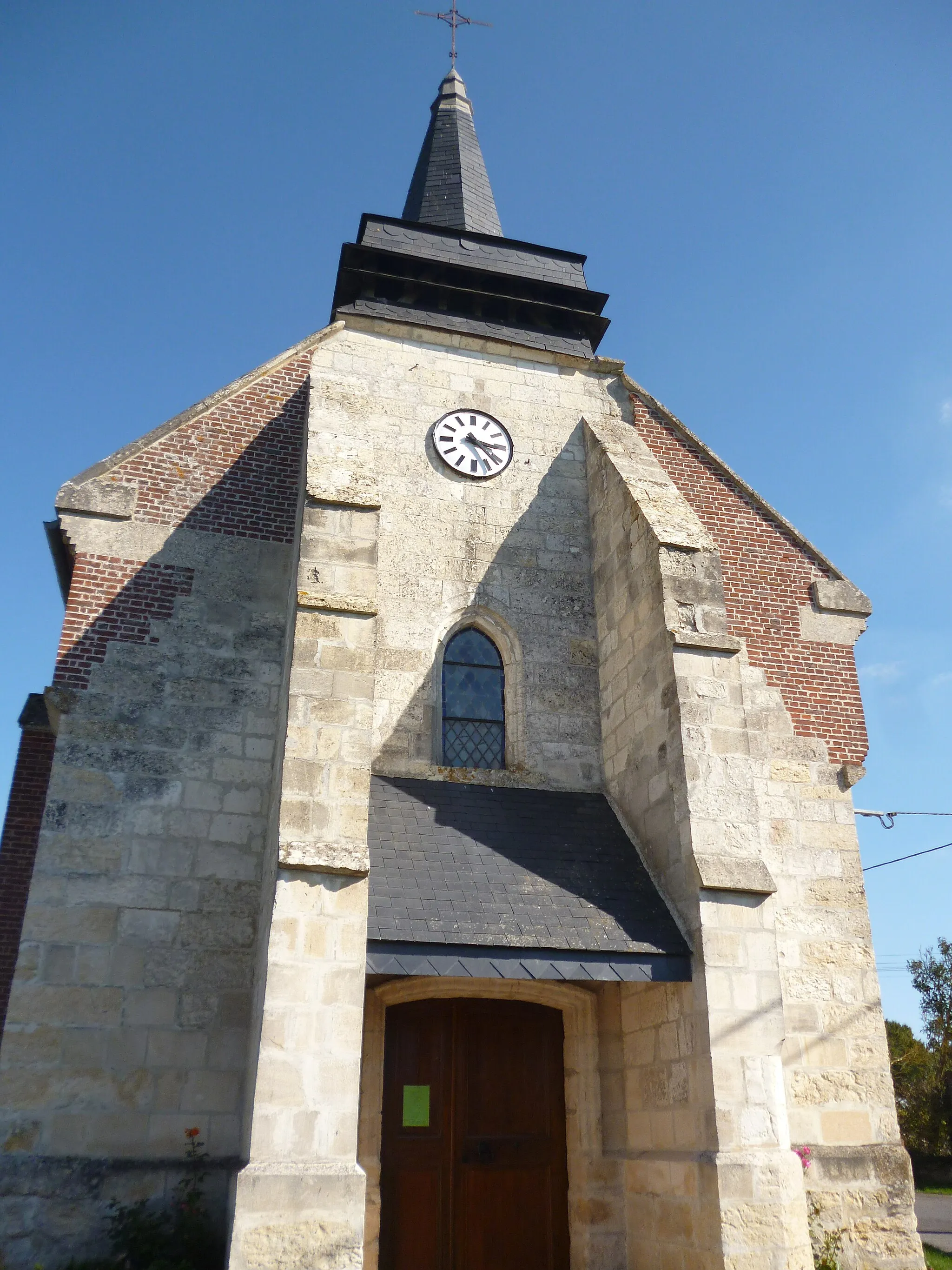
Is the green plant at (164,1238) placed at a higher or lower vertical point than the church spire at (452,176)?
lower

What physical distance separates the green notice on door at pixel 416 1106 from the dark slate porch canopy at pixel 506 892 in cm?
173

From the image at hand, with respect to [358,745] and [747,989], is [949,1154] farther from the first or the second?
[358,745]

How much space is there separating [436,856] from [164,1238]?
10.4 ft

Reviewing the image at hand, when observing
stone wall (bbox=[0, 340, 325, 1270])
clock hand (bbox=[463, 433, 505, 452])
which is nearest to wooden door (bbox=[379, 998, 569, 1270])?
stone wall (bbox=[0, 340, 325, 1270])

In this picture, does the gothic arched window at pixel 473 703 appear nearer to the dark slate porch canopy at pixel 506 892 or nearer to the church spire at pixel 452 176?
the dark slate porch canopy at pixel 506 892

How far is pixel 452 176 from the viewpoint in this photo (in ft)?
48.7

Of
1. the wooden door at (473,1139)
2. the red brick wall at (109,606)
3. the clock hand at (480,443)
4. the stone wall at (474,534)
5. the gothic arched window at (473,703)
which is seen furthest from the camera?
the clock hand at (480,443)

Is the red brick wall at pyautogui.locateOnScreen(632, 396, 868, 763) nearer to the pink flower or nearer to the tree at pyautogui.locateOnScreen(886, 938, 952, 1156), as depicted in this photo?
the pink flower

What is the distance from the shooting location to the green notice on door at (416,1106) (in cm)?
811

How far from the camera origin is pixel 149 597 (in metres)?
9.12

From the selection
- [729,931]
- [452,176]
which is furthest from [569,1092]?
[452,176]

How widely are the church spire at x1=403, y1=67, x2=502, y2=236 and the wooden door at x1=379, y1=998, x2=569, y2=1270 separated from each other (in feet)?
31.8

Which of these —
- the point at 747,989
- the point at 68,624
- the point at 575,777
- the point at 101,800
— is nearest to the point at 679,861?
the point at 747,989

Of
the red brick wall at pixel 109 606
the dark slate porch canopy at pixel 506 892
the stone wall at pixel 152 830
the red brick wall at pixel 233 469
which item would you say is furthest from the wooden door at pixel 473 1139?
the red brick wall at pixel 233 469
